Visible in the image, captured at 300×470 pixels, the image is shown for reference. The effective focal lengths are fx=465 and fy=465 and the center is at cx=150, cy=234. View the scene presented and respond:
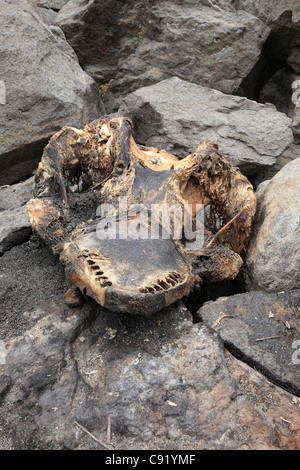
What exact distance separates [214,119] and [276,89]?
1.93 meters

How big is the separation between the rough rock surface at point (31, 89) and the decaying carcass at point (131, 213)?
931 mm

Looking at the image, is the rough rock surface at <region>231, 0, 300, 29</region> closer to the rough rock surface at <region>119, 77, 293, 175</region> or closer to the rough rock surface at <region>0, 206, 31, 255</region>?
the rough rock surface at <region>119, 77, 293, 175</region>

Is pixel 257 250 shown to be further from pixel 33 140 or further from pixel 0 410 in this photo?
pixel 33 140

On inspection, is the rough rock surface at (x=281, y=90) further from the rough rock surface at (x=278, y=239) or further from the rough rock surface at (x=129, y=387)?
the rough rock surface at (x=129, y=387)

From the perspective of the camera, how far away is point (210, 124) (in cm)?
425

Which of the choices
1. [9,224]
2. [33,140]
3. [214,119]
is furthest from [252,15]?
[9,224]

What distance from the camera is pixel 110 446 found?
1.86m

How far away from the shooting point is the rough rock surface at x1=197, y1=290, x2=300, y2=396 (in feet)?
7.39

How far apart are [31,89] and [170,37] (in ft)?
5.99

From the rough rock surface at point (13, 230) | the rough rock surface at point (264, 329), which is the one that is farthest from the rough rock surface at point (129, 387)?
the rough rock surface at point (13, 230)
